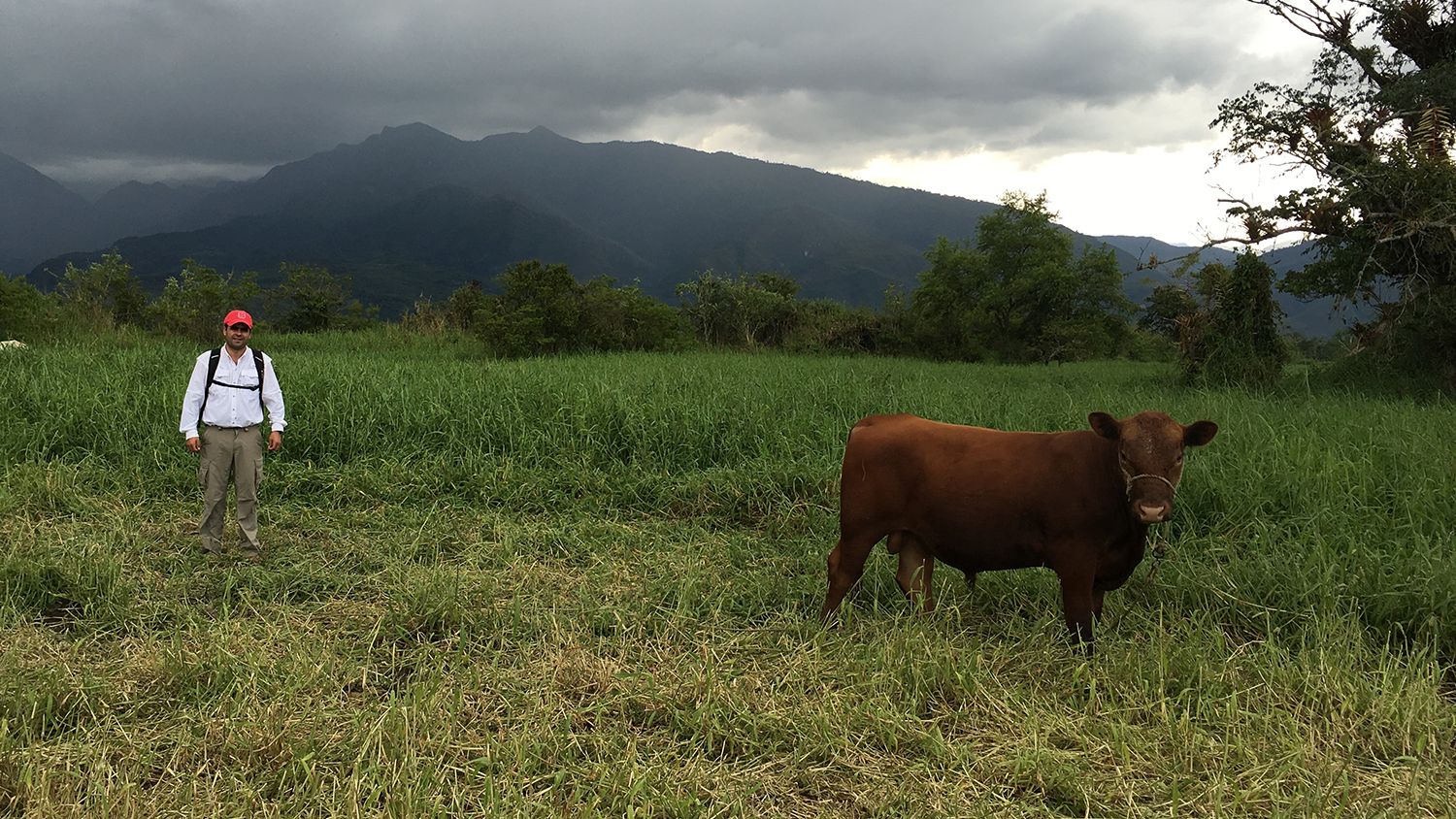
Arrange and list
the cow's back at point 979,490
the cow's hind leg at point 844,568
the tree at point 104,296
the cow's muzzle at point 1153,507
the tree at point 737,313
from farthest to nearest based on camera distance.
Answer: the tree at point 737,313
the tree at point 104,296
the cow's hind leg at point 844,568
the cow's back at point 979,490
the cow's muzzle at point 1153,507

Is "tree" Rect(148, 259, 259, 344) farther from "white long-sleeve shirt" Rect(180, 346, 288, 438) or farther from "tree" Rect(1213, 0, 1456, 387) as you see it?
"tree" Rect(1213, 0, 1456, 387)

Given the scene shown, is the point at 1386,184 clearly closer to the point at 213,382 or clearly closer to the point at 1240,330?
the point at 1240,330

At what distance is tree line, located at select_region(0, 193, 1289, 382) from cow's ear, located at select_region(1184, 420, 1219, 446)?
10.5m

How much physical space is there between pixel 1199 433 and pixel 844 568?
5.73 feet

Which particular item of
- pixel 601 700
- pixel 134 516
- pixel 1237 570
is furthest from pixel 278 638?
pixel 1237 570

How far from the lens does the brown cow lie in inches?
128

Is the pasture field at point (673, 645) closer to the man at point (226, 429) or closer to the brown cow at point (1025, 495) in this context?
the man at point (226, 429)

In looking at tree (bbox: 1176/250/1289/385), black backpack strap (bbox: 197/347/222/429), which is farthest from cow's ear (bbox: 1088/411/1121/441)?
tree (bbox: 1176/250/1289/385)

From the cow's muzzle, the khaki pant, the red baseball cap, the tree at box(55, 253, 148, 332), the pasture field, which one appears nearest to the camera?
the pasture field

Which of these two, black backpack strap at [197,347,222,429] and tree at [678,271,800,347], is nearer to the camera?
black backpack strap at [197,347,222,429]

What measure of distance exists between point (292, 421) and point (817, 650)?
6.42 metres

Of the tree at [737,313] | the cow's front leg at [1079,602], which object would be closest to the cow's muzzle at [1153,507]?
the cow's front leg at [1079,602]

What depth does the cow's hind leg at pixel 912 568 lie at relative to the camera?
389cm

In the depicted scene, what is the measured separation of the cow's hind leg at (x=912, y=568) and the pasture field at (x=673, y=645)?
0.49 ft
